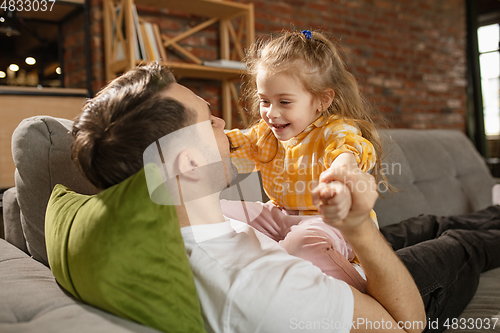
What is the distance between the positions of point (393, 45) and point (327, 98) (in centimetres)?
339

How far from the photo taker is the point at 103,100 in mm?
772

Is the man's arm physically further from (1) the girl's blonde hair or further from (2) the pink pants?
(1) the girl's blonde hair

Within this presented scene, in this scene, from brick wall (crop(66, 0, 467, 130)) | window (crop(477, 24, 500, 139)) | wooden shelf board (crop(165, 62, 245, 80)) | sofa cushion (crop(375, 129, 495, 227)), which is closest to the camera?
sofa cushion (crop(375, 129, 495, 227))

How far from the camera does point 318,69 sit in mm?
1141

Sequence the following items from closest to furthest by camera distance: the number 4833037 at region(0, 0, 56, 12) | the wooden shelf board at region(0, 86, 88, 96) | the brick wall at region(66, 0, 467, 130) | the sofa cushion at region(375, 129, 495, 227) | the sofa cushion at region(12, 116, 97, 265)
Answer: the sofa cushion at region(12, 116, 97, 265) → the sofa cushion at region(375, 129, 495, 227) → the wooden shelf board at region(0, 86, 88, 96) → the number 4833037 at region(0, 0, 56, 12) → the brick wall at region(66, 0, 467, 130)

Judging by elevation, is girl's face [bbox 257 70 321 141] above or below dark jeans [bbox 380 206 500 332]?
above

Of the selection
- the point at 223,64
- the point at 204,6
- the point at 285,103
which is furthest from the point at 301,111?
the point at 204,6

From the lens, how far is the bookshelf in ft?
7.79

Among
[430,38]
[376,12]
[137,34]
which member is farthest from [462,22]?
[137,34]

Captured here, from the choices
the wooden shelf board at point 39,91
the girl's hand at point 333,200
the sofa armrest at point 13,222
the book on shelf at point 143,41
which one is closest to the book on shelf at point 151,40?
the book on shelf at point 143,41

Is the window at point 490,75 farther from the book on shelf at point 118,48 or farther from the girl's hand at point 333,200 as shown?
the girl's hand at point 333,200

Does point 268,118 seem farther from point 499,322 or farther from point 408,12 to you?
point 408,12

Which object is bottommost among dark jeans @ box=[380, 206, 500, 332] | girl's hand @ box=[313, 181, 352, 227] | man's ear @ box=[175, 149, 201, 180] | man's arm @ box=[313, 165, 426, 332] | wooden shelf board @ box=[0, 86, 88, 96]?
dark jeans @ box=[380, 206, 500, 332]

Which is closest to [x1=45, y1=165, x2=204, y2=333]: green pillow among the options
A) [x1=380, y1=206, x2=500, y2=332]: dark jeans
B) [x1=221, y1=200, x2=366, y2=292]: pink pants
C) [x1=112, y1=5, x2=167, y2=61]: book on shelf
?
[x1=221, y1=200, x2=366, y2=292]: pink pants
